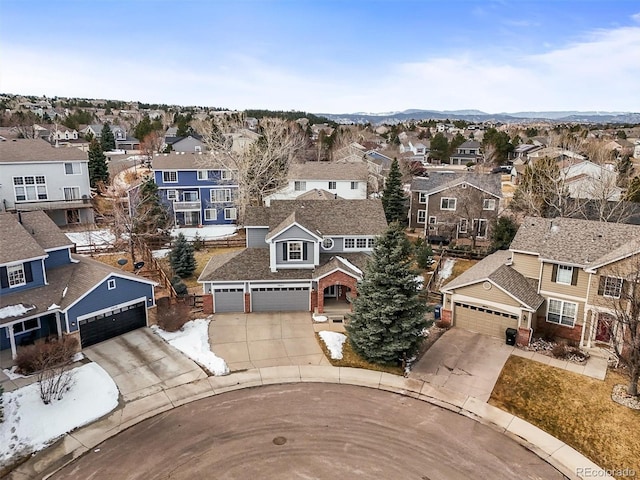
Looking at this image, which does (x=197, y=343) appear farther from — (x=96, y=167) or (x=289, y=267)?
(x=96, y=167)

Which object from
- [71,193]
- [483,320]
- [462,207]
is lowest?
[483,320]

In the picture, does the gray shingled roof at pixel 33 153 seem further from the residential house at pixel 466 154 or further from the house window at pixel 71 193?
the residential house at pixel 466 154

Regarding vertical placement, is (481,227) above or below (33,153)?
below

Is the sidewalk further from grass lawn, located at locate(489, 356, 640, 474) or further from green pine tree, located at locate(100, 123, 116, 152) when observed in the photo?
green pine tree, located at locate(100, 123, 116, 152)

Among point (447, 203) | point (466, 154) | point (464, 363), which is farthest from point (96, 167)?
point (466, 154)

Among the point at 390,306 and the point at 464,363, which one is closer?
the point at 390,306

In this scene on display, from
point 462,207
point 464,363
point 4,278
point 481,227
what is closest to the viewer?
point 4,278

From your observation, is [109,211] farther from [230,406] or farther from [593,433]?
[593,433]
